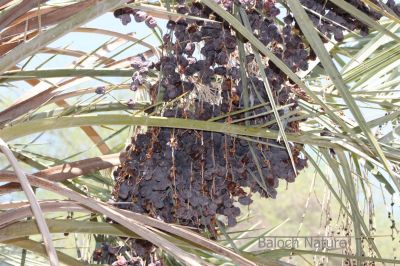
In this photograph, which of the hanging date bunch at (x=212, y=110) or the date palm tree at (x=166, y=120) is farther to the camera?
the hanging date bunch at (x=212, y=110)

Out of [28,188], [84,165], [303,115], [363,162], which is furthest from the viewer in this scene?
[363,162]

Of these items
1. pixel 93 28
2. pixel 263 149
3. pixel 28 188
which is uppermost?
pixel 93 28

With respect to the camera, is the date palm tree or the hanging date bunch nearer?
the date palm tree

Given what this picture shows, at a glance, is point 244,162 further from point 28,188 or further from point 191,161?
point 28,188

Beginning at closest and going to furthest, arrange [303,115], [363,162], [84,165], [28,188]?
[28,188] → [303,115] → [84,165] → [363,162]

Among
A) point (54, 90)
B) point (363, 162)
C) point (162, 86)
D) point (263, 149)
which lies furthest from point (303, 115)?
point (54, 90)

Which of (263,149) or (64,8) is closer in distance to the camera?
(263,149)

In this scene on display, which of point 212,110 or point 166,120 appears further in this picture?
point 212,110

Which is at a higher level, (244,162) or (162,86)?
(162,86)
